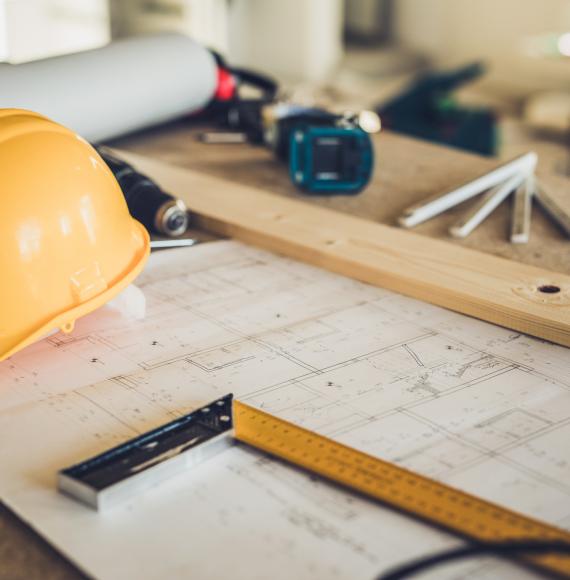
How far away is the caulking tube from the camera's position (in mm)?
2217

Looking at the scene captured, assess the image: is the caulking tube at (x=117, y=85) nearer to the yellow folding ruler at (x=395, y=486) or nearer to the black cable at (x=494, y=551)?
the yellow folding ruler at (x=395, y=486)

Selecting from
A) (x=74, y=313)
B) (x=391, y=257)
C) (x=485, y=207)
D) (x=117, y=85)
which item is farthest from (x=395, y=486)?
(x=117, y=85)

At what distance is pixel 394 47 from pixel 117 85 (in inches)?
173

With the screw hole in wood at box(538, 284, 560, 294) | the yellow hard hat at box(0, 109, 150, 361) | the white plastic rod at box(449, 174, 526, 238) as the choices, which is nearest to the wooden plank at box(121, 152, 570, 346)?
the screw hole in wood at box(538, 284, 560, 294)

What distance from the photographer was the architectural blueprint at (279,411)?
1.02 m

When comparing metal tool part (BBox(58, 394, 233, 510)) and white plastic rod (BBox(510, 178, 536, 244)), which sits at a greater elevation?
white plastic rod (BBox(510, 178, 536, 244))

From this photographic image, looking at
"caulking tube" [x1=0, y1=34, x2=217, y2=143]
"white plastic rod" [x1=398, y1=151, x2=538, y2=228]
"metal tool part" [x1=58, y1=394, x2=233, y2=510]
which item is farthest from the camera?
"caulking tube" [x1=0, y1=34, x2=217, y2=143]

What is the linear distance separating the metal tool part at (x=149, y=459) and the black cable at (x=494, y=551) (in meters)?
0.33

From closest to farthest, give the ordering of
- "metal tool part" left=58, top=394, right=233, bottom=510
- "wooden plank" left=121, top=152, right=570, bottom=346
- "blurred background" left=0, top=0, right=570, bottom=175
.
A: "metal tool part" left=58, top=394, right=233, bottom=510, "wooden plank" left=121, top=152, right=570, bottom=346, "blurred background" left=0, top=0, right=570, bottom=175

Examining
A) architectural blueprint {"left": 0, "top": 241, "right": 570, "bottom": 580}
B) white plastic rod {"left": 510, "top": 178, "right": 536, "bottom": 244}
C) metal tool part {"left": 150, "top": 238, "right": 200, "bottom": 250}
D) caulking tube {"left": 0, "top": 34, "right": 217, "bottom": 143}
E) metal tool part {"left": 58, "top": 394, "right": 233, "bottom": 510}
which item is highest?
caulking tube {"left": 0, "top": 34, "right": 217, "bottom": 143}

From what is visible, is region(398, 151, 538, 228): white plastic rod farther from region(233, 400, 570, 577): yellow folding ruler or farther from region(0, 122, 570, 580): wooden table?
region(233, 400, 570, 577): yellow folding ruler

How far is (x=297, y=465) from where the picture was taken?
1160mm

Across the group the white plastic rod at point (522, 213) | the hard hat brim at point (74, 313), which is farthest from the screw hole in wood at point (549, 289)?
the hard hat brim at point (74, 313)

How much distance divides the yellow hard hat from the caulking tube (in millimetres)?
740
